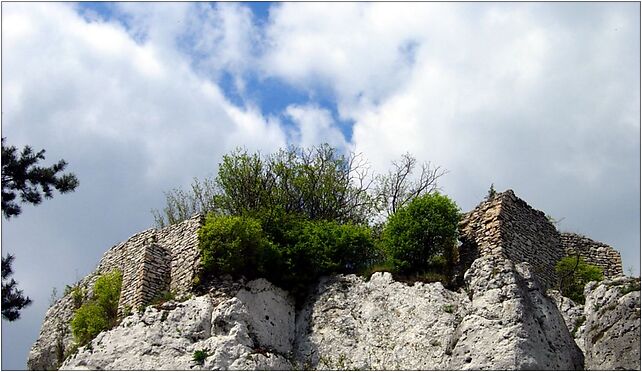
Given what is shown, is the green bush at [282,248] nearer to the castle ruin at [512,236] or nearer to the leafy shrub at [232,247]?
the leafy shrub at [232,247]

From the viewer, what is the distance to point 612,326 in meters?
23.0

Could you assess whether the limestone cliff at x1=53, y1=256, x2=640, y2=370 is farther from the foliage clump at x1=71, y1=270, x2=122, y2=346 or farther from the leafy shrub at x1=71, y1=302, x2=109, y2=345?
the foliage clump at x1=71, y1=270, x2=122, y2=346

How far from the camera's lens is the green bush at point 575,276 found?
26.9 m

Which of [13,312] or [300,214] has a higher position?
[300,214]

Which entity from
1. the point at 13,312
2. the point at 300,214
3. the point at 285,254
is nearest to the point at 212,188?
the point at 300,214

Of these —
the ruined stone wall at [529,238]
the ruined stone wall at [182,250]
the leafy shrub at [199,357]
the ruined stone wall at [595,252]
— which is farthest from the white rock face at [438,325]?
the ruined stone wall at [595,252]

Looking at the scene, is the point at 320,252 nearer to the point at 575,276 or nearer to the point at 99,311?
the point at 99,311

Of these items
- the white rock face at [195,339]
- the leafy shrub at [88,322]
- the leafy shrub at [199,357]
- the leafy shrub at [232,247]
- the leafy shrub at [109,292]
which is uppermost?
the leafy shrub at [232,247]

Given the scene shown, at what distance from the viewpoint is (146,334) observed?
24391mm

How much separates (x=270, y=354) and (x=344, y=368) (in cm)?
197

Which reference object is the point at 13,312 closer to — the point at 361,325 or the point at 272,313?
the point at 272,313

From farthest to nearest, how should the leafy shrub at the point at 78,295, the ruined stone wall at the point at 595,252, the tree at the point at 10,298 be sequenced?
the leafy shrub at the point at 78,295, the ruined stone wall at the point at 595,252, the tree at the point at 10,298

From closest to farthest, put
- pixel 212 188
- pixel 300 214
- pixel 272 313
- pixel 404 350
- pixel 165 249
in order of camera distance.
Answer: pixel 404 350
pixel 272 313
pixel 165 249
pixel 300 214
pixel 212 188

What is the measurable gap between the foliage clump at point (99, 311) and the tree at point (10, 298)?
3636 mm
